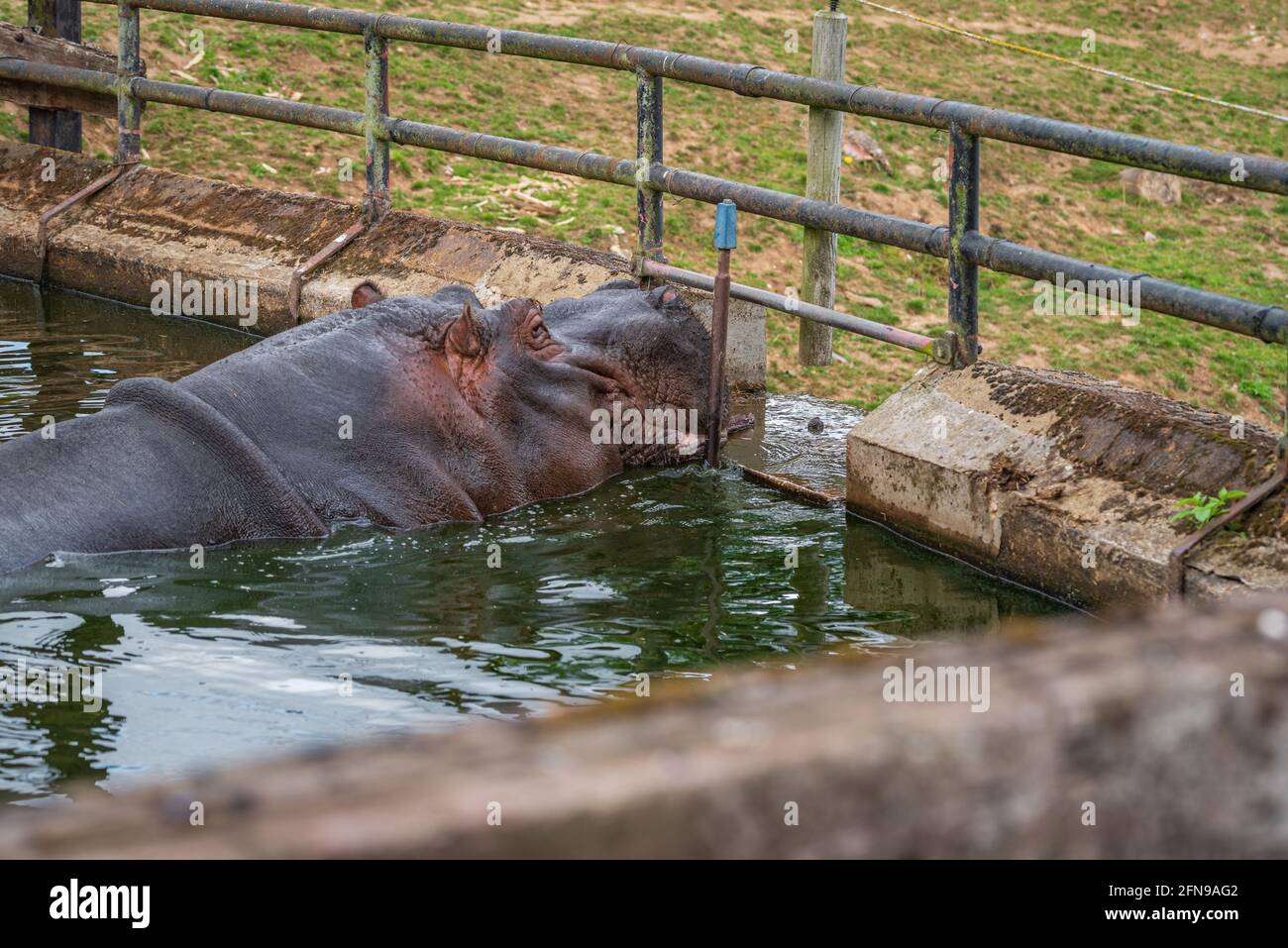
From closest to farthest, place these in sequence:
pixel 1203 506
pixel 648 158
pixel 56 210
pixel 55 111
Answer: pixel 1203 506 < pixel 648 158 < pixel 56 210 < pixel 55 111

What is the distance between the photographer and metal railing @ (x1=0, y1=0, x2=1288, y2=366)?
4.76 meters

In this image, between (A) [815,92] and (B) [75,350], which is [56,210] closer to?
(B) [75,350]

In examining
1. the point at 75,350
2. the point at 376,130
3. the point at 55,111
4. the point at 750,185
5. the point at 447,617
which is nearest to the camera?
the point at 447,617

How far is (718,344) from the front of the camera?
6109 millimetres

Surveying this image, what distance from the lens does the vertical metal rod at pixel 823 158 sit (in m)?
7.59

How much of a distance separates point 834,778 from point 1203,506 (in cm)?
380

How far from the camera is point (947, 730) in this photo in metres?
0.80

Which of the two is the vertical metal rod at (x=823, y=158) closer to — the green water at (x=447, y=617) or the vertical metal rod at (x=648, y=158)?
the vertical metal rod at (x=648, y=158)

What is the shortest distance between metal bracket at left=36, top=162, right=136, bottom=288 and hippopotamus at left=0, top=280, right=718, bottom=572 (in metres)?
4.09

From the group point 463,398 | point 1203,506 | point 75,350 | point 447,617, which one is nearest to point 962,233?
point 1203,506

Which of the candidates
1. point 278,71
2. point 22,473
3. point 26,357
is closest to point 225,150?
point 278,71

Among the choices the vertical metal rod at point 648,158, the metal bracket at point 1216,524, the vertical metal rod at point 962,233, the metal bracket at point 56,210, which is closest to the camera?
the metal bracket at point 1216,524

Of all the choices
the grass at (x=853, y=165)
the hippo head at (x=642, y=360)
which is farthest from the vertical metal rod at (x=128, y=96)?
the hippo head at (x=642, y=360)

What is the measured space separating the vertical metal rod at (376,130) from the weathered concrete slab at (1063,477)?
11.2 feet
